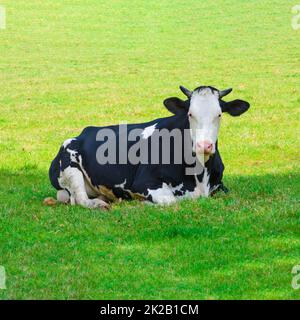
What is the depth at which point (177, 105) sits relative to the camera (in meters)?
12.3

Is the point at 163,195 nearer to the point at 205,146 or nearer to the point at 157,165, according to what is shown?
the point at 157,165

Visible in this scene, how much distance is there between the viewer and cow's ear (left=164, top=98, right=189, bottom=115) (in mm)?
12203

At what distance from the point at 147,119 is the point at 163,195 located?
33.5ft

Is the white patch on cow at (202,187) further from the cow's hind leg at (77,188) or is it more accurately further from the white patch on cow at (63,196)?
the white patch on cow at (63,196)

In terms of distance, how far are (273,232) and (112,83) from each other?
64.5ft

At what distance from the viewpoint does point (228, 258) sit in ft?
30.1

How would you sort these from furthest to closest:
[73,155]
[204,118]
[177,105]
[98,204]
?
1. [73,155]
2. [177,105]
3. [98,204]
4. [204,118]

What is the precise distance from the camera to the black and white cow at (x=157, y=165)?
1180 cm

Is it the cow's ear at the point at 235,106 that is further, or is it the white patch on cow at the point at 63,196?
the white patch on cow at the point at 63,196

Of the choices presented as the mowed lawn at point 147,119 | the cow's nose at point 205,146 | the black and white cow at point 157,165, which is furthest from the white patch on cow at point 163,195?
the cow's nose at point 205,146

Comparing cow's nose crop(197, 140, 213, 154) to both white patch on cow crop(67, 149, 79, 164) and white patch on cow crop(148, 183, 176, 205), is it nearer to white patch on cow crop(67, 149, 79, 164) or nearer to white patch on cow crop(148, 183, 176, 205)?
white patch on cow crop(148, 183, 176, 205)

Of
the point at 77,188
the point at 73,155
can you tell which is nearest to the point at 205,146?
the point at 77,188

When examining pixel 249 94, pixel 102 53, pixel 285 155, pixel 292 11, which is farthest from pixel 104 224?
pixel 292 11

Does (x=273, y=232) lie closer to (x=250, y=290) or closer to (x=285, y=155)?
(x=250, y=290)
